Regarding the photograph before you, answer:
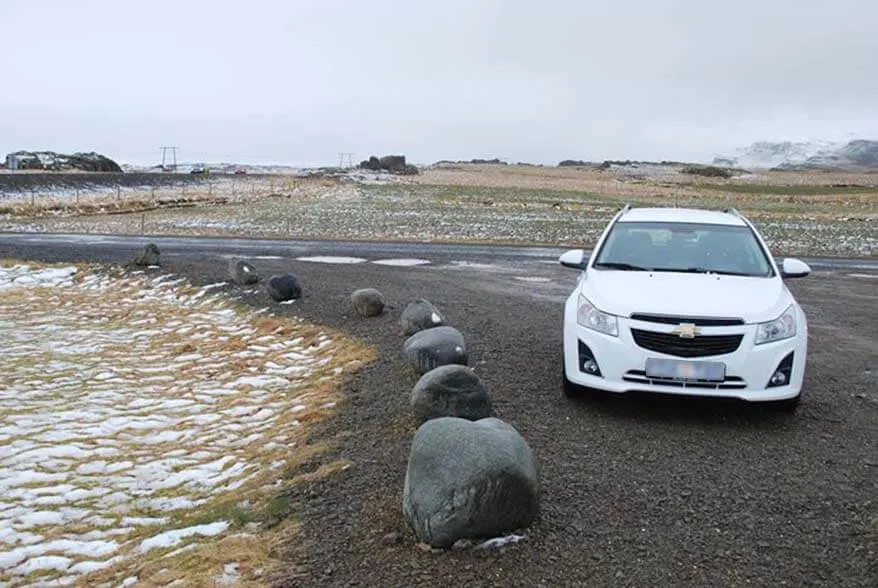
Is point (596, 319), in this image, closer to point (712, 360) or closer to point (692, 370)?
point (692, 370)

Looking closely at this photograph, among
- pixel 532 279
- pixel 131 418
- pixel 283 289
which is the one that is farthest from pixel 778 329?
pixel 532 279

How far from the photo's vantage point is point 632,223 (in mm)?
8148

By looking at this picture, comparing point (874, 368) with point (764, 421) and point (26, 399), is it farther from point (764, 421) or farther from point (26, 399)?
point (26, 399)

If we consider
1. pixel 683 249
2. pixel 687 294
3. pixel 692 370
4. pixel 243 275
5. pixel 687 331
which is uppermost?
pixel 683 249

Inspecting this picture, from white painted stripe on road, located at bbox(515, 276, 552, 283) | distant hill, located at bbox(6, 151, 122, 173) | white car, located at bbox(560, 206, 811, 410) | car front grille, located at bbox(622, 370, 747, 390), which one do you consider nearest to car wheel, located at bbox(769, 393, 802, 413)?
white car, located at bbox(560, 206, 811, 410)

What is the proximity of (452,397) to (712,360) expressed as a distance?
6.78 ft

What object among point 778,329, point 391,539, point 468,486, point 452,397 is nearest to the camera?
point 468,486

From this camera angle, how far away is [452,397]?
19.7ft

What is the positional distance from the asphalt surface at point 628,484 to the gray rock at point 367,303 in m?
0.69

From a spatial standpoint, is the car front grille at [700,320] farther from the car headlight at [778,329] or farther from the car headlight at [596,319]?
the car headlight at [596,319]

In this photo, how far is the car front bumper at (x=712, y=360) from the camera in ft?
20.0

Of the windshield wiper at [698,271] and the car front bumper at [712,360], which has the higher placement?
the windshield wiper at [698,271]

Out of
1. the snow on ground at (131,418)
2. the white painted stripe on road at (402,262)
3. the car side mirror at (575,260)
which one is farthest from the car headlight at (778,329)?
the white painted stripe on road at (402,262)

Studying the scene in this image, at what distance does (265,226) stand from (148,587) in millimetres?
25624
